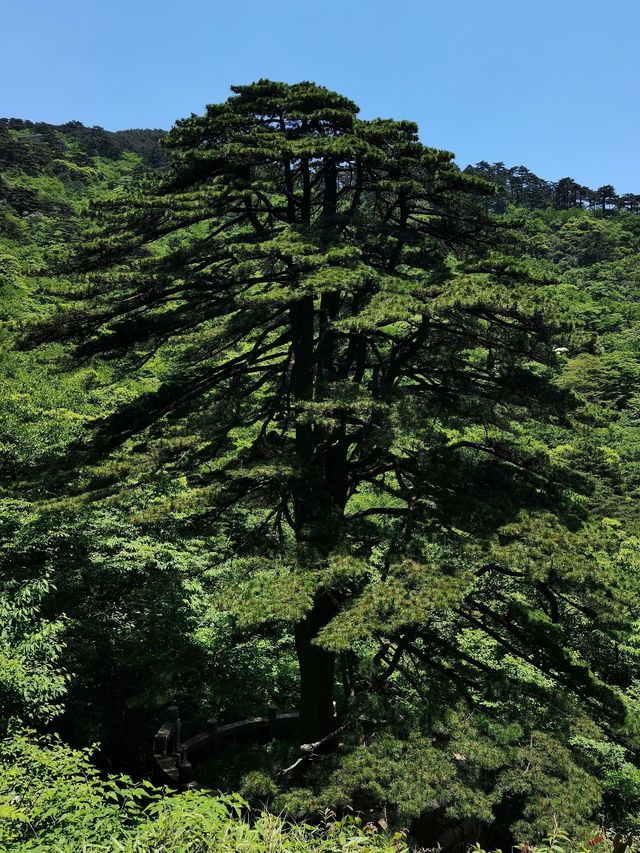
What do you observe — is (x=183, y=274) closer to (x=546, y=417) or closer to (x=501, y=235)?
(x=501, y=235)

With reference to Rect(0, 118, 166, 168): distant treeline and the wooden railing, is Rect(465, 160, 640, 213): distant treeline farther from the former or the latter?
the wooden railing

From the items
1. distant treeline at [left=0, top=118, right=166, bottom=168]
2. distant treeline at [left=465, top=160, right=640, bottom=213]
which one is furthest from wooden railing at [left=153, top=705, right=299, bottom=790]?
distant treeline at [left=465, top=160, right=640, bottom=213]

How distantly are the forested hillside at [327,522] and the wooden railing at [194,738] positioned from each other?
1.03 ft

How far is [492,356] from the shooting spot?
820 cm

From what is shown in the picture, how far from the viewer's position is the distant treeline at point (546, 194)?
86.6m

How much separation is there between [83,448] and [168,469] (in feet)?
3.98

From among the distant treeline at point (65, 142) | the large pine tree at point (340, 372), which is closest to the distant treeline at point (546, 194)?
the distant treeline at point (65, 142)

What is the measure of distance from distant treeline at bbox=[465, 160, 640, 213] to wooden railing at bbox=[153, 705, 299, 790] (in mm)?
81087

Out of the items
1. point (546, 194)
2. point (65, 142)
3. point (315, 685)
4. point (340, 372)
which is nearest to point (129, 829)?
point (315, 685)

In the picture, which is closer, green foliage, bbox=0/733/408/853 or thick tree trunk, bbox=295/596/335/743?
green foliage, bbox=0/733/408/853

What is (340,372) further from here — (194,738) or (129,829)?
(129,829)

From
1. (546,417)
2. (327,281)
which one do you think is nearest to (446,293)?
(327,281)

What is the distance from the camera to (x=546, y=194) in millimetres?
92250

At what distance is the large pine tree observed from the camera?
23.0 feet
